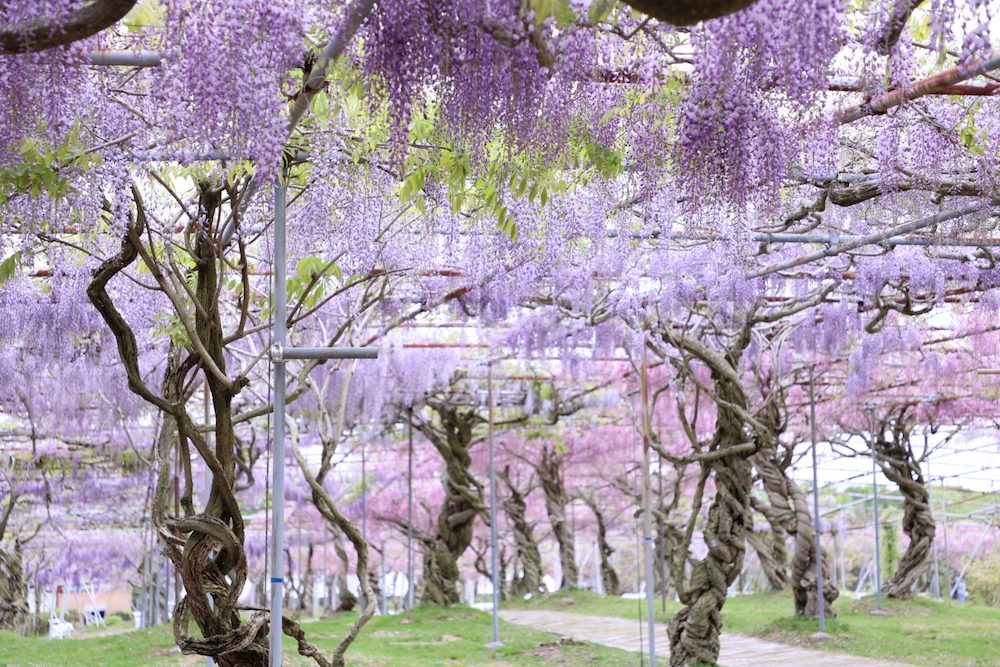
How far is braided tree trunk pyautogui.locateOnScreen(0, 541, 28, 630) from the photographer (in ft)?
43.5

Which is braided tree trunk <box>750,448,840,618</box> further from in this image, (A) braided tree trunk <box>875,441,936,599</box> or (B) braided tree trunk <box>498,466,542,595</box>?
(B) braided tree trunk <box>498,466,542,595</box>

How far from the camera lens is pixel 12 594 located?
13.4m

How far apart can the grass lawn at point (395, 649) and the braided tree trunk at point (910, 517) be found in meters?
4.48

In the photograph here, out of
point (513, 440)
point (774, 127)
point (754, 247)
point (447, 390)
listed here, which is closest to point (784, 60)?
point (774, 127)

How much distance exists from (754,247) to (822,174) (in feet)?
6.84

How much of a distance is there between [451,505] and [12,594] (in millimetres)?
5449

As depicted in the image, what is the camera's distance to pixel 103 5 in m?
1.98

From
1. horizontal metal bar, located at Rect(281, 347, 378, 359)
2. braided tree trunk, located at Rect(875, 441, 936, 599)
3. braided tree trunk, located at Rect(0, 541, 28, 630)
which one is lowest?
braided tree trunk, located at Rect(0, 541, 28, 630)

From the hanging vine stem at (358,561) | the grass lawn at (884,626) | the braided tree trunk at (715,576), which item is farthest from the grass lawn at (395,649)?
the hanging vine stem at (358,561)

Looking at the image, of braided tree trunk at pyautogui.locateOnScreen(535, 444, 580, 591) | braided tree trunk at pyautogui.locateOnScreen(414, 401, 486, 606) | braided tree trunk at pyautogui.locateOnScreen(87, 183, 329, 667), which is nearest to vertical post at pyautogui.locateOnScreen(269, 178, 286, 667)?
braided tree trunk at pyautogui.locateOnScreen(87, 183, 329, 667)

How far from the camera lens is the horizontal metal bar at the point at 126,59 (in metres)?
3.06

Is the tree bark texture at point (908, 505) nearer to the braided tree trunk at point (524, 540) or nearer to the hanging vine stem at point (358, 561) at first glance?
the braided tree trunk at point (524, 540)

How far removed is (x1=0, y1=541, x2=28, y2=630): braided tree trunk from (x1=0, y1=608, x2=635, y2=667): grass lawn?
78.7 inches

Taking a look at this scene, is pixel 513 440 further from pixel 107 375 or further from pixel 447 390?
pixel 107 375
